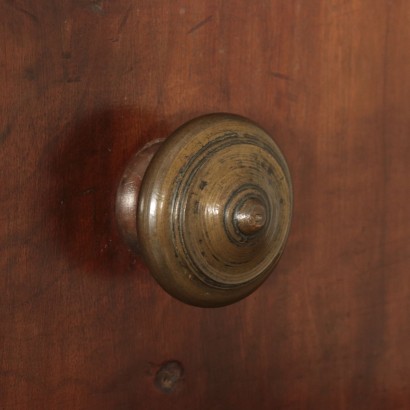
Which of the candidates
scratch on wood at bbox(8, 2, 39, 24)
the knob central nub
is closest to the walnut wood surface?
scratch on wood at bbox(8, 2, 39, 24)

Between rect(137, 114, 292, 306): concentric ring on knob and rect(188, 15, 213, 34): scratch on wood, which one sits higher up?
rect(188, 15, 213, 34): scratch on wood

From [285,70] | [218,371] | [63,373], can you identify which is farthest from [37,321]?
[285,70]

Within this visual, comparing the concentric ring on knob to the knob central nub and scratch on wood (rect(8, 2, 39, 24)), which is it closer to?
the knob central nub

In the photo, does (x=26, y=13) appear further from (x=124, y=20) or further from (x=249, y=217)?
(x=249, y=217)

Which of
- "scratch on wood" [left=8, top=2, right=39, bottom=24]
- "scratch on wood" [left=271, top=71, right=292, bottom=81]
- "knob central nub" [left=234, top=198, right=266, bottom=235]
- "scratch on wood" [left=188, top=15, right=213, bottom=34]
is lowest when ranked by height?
"knob central nub" [left=234, top=198, right=266, bottom=235]

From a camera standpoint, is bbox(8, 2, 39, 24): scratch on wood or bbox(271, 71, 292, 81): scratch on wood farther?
bbox(271, 71, 292, 81): scratch on wood

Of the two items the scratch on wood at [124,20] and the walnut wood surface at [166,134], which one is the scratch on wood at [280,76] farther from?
the scratch on wood at [124,20]

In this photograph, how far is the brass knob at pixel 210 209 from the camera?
1.45 ft

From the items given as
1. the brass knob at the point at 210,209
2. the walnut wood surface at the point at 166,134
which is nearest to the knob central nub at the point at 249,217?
the brass knob at the point at 210,209

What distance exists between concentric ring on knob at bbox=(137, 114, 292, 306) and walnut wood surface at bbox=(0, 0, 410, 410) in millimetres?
66

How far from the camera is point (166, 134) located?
53 cm

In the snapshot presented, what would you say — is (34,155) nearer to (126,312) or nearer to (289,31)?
(126,312)

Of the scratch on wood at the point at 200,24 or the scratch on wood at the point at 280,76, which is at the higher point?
the scratch on wood at the point at 200,24

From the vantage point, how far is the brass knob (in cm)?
44
